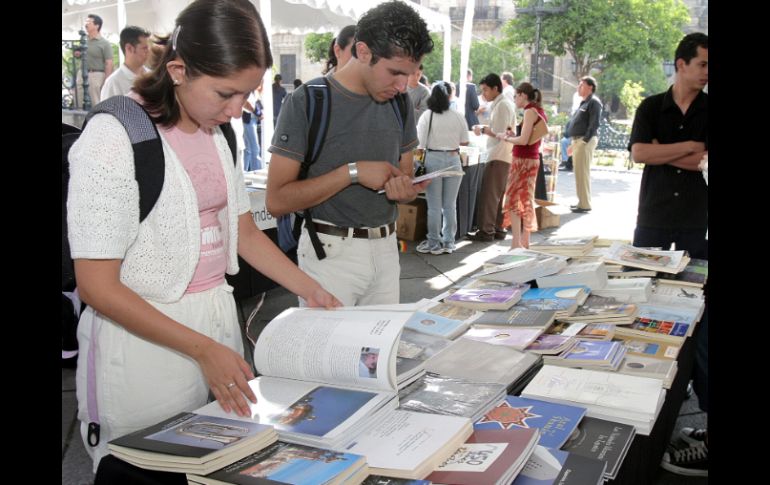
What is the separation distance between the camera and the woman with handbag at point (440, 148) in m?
6.05

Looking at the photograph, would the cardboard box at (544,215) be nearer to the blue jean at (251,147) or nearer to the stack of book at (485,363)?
the blue jean at (251,147)

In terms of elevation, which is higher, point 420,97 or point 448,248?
point 420,97

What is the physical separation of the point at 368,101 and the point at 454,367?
0.90 m

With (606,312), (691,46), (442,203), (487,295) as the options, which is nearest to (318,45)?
(442,203)

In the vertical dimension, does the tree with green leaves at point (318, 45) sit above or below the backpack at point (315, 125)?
above

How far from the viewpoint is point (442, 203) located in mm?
6410

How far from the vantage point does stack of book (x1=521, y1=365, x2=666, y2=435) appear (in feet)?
4.70

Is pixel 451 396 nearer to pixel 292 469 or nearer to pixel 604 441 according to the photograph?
pixel 604 441

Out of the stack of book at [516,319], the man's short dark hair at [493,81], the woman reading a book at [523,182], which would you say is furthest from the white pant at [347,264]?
the man's short dark hair at [493,81]

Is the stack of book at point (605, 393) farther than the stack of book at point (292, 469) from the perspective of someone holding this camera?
Yes

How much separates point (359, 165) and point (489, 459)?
1082mm

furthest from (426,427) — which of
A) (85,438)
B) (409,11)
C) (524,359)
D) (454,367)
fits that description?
(409,11)

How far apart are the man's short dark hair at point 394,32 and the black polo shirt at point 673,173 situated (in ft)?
5.36

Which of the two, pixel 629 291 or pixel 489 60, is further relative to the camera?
pixel 489 60
